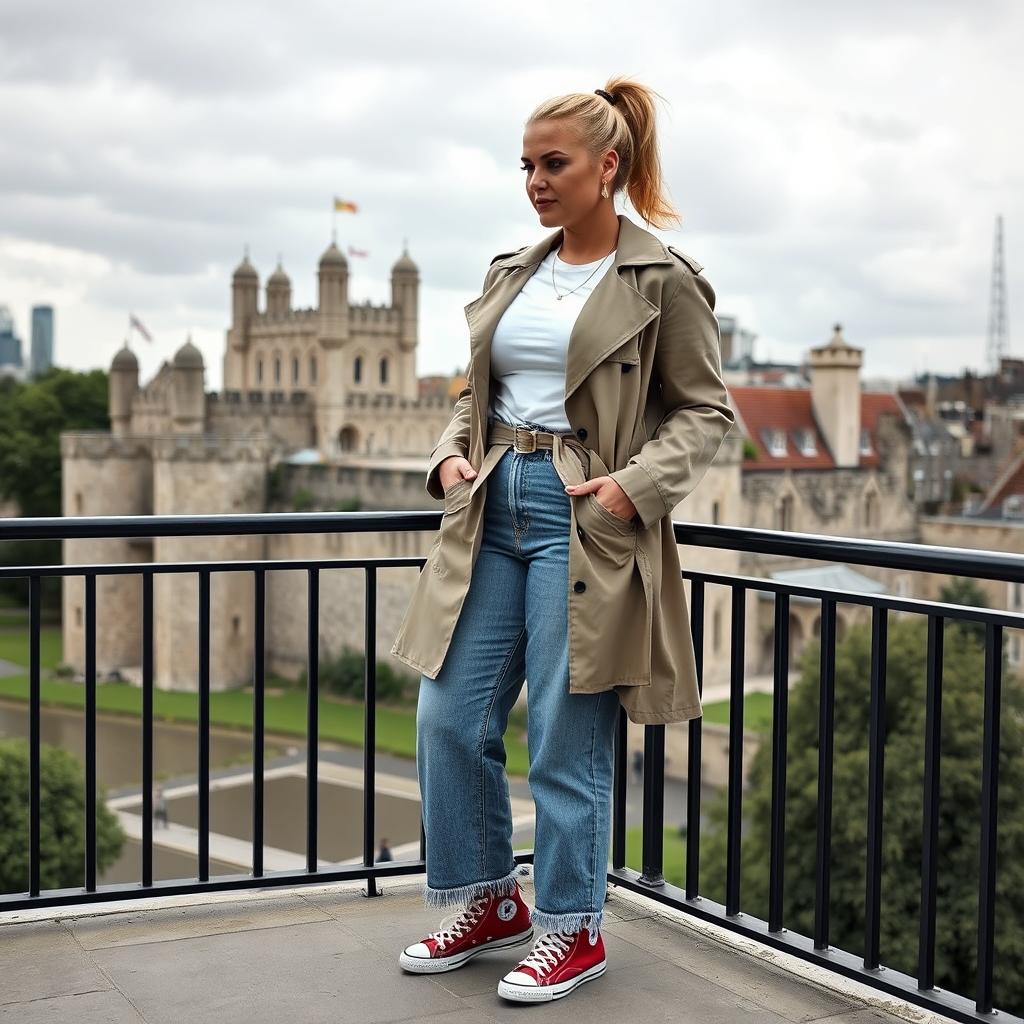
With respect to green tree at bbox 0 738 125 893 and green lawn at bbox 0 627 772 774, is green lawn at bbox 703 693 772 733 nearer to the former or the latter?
green lawn at bbox 0 627 772 774

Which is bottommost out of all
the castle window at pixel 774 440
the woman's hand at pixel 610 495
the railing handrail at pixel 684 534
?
the railing handrail at pixel 684 534

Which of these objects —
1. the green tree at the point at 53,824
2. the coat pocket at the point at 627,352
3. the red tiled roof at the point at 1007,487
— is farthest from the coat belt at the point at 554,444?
the red tiled roof at the point at 1007,487

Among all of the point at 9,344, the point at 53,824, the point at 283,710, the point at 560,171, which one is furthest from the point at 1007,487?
the point at 9,344

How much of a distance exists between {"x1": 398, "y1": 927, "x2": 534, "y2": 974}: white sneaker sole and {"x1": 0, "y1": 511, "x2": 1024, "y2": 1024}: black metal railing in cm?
42

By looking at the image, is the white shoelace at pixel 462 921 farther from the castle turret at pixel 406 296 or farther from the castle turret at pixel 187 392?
the castle turret at pixel 406 296

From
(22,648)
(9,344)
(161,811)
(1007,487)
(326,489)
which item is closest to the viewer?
(161,811)

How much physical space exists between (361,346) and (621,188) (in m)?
56.2

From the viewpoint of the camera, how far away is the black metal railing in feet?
9.11

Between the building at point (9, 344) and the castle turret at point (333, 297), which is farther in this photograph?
the building at point (9, 344)

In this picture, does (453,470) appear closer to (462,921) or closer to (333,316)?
(462,921)

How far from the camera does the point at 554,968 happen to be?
2928 mm

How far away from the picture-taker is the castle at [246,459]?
4016 cm

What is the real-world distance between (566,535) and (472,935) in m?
0.87

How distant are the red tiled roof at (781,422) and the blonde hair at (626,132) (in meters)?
43.2
